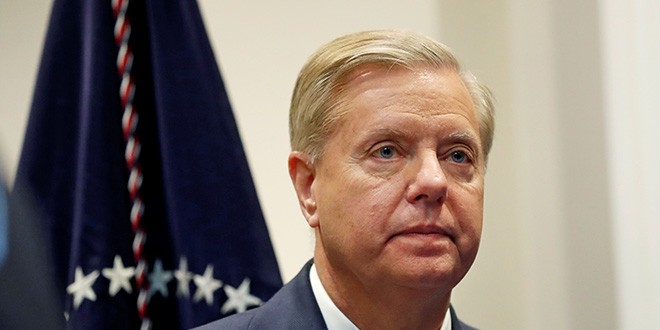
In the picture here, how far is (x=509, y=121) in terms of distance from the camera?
9.75 ft

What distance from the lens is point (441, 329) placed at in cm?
185

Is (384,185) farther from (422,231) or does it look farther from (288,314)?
(288,314)

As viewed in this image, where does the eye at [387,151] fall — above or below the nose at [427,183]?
above

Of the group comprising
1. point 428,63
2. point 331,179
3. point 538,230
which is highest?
point 428,63

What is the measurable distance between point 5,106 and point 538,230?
1.67 m

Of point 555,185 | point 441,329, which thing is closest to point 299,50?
point 555,185

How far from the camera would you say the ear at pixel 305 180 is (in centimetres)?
190

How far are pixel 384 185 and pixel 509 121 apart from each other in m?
1.33

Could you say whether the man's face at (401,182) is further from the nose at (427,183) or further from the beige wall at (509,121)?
the beige wall at (509,121)

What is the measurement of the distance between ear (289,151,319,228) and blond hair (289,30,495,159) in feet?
0.07

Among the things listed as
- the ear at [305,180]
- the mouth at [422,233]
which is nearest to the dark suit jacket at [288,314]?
the ear at [305,180]

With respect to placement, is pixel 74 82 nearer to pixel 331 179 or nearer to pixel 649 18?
pixel 331 179

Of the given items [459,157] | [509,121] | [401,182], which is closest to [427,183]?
[401,182]

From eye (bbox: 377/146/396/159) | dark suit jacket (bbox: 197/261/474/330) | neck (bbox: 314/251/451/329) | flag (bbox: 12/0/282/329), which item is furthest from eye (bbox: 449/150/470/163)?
flag (bbox: 12/0/282/329)
